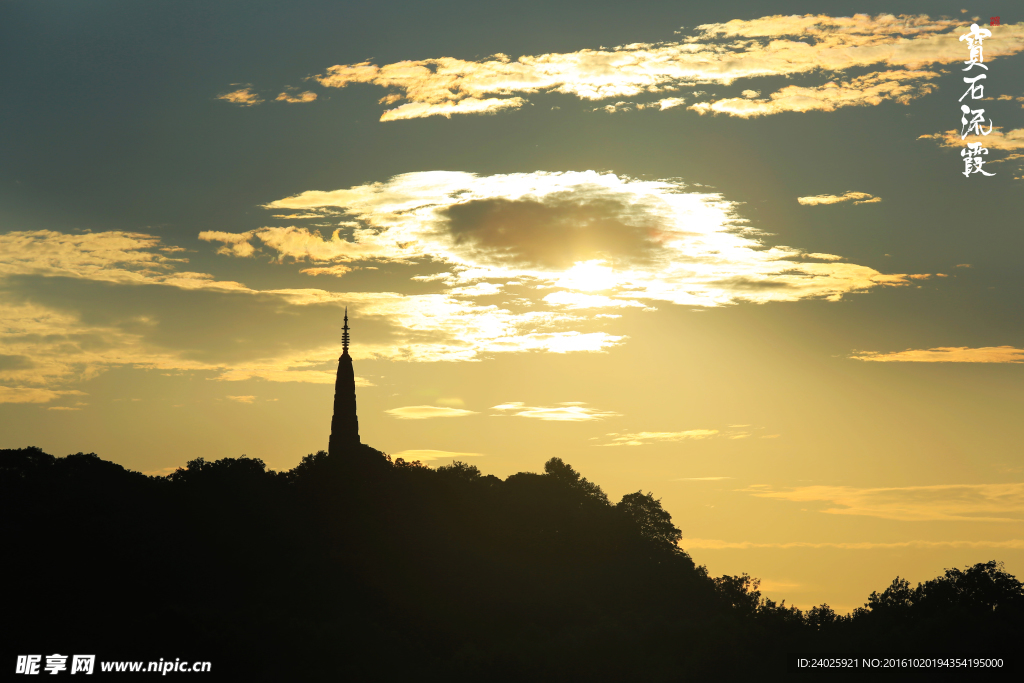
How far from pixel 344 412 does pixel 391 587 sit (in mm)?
37586

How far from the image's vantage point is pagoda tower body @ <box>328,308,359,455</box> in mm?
93375

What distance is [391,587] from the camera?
194 ft

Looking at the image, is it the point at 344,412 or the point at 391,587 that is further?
the point at 344,412

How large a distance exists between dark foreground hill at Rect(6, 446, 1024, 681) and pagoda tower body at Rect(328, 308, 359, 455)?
1495cm

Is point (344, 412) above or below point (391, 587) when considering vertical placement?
above

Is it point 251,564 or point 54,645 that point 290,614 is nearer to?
point 251,564

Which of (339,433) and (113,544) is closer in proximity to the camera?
(113,544)

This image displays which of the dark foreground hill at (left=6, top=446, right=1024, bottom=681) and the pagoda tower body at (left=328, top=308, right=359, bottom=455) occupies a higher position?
the pagoda tower body at (left=328, top=308, right=359, bottom=455)

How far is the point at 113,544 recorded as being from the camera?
50.9 meters

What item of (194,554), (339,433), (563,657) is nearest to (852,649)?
(563,657)

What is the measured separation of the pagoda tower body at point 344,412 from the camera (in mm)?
93375

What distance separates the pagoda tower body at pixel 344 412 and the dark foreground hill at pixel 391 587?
1495cm

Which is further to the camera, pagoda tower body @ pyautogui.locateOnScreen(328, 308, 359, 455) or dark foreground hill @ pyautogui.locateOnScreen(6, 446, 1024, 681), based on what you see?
pagoda tower body @ pyautogui.locateOnScreen(328, 308, 359, 455)

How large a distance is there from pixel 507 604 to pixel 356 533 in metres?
13.4
